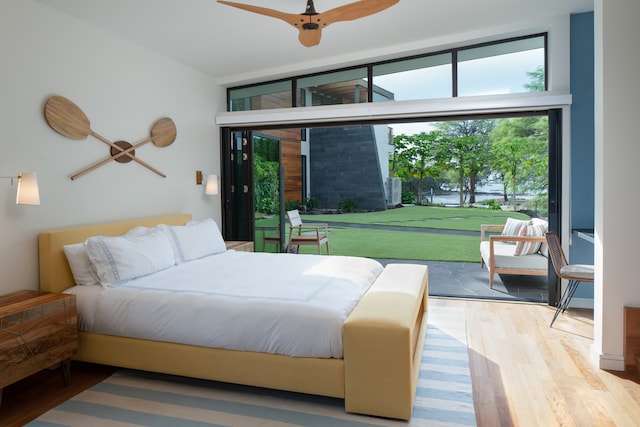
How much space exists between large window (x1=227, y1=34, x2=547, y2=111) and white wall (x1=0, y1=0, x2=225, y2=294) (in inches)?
46.7

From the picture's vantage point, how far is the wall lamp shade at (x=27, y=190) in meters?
2.95

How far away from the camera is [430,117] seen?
4914 millimetres

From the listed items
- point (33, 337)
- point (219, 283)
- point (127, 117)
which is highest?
point (127, 117)

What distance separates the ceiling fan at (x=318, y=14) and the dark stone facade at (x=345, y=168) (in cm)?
914

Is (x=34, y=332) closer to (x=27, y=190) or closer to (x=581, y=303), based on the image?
(x=27, y=190)

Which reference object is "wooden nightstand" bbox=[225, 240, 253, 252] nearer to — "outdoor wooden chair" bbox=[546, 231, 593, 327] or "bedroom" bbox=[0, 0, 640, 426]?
"bedroom" bbox=[0, 0, 640, 426]

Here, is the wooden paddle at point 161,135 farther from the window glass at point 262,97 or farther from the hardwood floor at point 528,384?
the hardwood floor at point 528,384

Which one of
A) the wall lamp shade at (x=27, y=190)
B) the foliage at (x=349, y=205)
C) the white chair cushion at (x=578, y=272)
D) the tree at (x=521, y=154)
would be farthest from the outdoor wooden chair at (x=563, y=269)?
the foliage at (x=349, y=205)

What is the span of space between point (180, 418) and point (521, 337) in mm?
2751

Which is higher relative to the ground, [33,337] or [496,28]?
[496,28]

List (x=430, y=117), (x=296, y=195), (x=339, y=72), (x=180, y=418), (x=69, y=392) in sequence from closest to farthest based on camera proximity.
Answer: (x=180, y=418) < (x=69, y=392) < (x=430, y=117) < (x=339, y=72) < (x=296, y=195)

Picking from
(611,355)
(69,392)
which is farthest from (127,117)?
(611,355)

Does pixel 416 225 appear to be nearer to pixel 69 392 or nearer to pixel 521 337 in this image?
pixel 521 337

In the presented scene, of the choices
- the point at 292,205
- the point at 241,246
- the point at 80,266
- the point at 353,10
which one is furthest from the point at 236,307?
the point at 292,205
